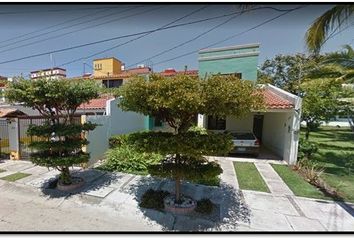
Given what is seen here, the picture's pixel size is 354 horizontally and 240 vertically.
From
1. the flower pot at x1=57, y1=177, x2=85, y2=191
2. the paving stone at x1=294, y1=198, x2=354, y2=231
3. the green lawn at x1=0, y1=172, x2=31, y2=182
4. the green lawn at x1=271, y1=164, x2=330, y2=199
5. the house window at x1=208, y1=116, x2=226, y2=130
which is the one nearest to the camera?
the paving stone at x1=294, y1=198, x2=354, y2=231

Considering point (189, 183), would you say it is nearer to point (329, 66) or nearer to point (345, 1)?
point (345, 1)

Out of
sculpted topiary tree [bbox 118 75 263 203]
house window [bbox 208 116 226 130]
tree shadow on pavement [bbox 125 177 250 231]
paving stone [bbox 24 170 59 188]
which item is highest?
sculpted topiary tree [bbox 118 75 263 203]

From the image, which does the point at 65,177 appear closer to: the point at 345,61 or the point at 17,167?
the point at 17,167

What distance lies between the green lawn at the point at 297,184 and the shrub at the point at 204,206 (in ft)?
9.15

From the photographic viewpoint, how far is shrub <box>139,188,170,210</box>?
5.88 metres

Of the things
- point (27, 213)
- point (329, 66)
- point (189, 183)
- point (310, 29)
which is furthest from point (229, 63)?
point (27, 213)

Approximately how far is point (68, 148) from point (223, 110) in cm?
475

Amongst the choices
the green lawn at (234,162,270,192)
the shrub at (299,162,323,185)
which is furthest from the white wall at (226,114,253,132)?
the shrub at (299,162,323,185)

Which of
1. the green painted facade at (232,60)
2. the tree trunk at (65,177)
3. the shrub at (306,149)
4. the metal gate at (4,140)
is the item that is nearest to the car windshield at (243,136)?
the shrub at (306,149)

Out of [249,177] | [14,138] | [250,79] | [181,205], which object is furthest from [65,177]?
[250,79]

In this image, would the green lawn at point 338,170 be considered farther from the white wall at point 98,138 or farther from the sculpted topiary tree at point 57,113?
the white wall at point 98,138

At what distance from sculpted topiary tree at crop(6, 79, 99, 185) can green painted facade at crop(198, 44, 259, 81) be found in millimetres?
9810

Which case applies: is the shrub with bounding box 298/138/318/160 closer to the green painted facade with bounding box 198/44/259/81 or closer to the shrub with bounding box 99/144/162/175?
the green painted facade with bounding box 198/44/259/81

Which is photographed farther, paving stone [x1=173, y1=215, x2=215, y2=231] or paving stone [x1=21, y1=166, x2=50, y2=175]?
paving stone [x1=21, y1=166, x2=50, y2=175]
